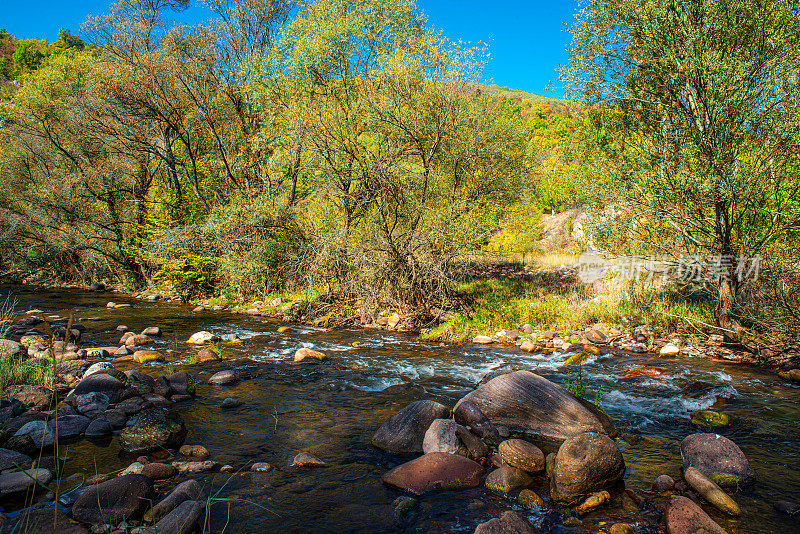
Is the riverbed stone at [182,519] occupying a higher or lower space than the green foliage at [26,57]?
lower

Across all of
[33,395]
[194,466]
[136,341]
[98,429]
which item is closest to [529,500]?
[194,466]

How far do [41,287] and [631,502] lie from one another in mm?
32843

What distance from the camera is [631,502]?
4.76m

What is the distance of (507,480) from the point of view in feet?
16.8

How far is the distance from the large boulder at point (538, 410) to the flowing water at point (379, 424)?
61 centimetres

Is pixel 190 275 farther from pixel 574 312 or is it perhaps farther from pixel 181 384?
pixel 574 312

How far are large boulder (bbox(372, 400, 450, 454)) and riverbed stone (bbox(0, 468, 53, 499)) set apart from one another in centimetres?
401

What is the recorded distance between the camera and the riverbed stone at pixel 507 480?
5.09m

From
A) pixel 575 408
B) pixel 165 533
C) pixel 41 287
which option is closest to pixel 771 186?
pixel 575 408

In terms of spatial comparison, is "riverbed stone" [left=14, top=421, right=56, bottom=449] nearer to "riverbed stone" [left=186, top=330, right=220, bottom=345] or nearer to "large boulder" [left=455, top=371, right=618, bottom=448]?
"large boulder" [left=455, top=371, right=618, bottom=448]

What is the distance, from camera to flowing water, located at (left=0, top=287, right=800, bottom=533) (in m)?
4.61

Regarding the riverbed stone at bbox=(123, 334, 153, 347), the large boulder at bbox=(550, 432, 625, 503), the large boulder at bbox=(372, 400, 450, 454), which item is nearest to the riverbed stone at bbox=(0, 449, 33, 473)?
the large boulder at bbox=(372, 400, 450, 454)

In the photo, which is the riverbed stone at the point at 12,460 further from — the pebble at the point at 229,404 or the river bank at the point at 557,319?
the river bank at the point at 557,319

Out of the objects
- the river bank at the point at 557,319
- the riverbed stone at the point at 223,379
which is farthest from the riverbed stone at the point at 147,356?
the river bank at the point at 557,319
